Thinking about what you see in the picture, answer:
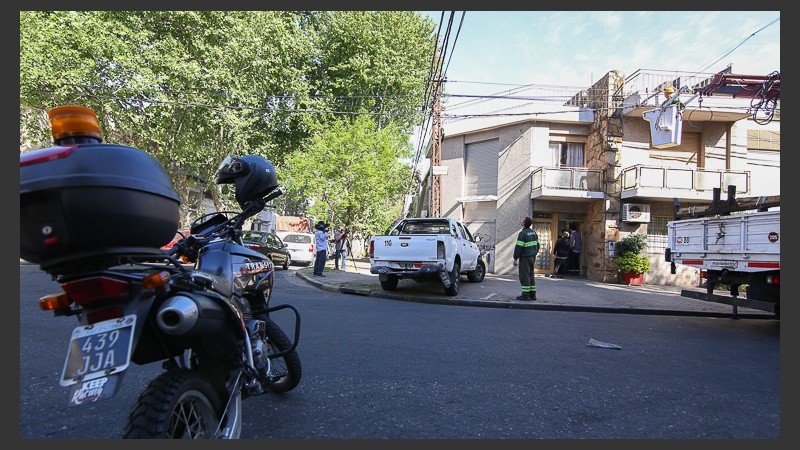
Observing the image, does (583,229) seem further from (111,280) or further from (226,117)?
(111,280)

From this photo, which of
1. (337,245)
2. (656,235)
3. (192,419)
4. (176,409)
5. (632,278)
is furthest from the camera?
(337,245)

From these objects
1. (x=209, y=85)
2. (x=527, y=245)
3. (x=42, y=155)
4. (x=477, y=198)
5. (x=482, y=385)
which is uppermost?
(x=209, y=85)

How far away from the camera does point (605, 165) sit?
15266 mm

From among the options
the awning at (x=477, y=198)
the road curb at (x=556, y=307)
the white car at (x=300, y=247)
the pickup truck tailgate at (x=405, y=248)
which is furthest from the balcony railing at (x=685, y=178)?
the white car at (x=300, y=247)

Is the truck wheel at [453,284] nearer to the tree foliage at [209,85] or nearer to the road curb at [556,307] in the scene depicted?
the road curb at [556,307]

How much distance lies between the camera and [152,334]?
6.88 feet

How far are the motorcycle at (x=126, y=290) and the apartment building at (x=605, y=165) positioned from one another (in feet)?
44.0

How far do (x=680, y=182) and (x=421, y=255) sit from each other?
1082 cm

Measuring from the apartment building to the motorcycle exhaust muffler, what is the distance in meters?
13.4

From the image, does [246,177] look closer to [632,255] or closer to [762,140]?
[632,255]

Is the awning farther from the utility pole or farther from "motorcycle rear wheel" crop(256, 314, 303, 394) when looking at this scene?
"motorcycle rear wheel" crop(256, 314, 303, 394)

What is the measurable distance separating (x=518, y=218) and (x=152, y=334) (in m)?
15.4

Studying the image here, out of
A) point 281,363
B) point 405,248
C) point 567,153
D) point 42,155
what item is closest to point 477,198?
point 567,153

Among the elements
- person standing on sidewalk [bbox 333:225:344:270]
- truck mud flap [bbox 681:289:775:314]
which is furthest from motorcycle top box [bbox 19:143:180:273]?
person standing on sidewalk [bbox 333:225:344:270]
